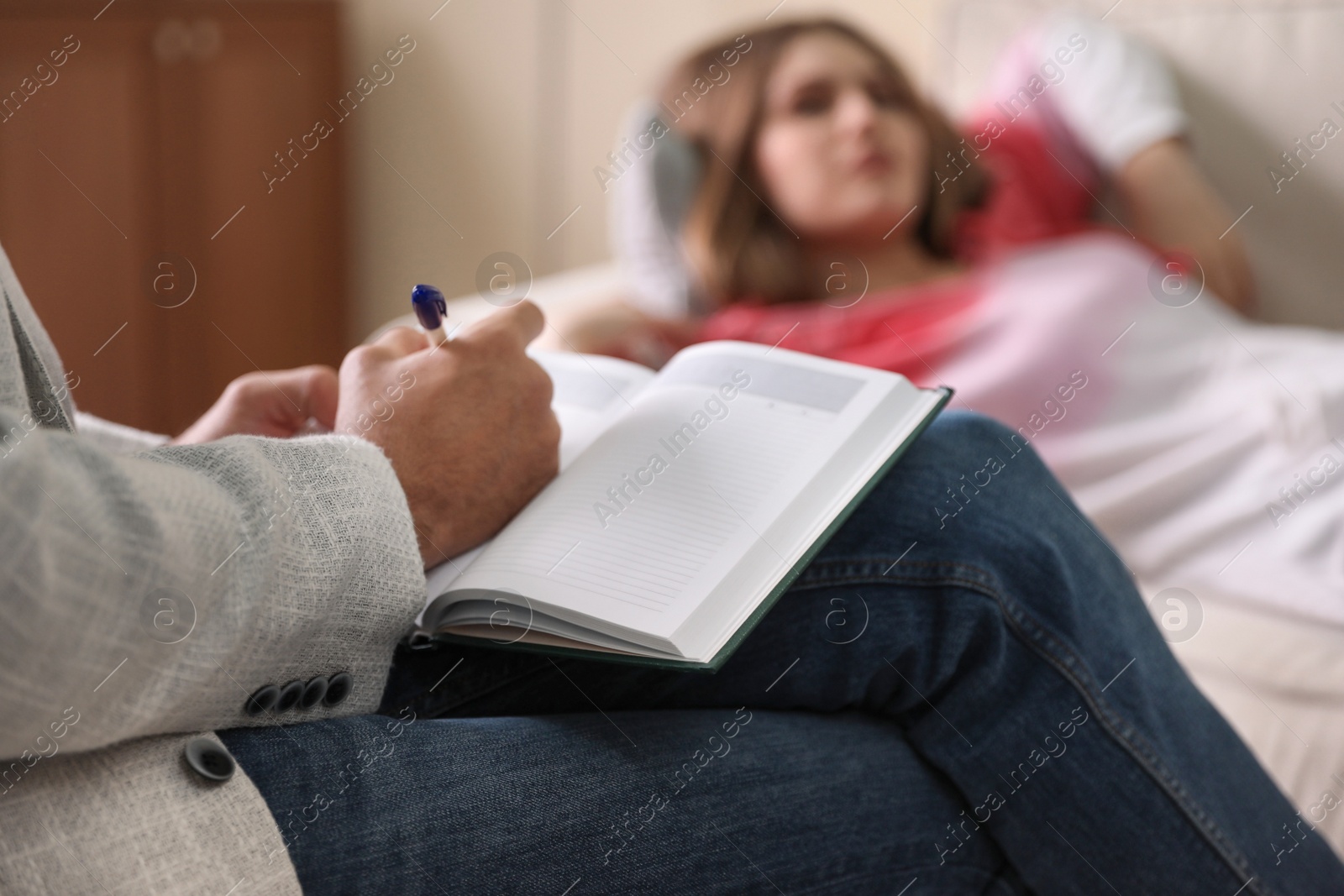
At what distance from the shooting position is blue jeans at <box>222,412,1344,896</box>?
52 cm

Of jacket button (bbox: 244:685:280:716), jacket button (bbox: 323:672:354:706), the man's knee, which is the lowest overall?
jacket button (bbox: 323:672:354:706)

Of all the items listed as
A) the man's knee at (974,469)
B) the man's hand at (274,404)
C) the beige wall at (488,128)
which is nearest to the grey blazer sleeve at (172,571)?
the man's hand at (274,404)

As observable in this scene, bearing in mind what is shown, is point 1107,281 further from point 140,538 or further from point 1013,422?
point 140,538

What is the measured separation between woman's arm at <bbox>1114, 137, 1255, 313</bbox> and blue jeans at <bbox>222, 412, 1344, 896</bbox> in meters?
0.91

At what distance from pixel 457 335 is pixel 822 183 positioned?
0.90m

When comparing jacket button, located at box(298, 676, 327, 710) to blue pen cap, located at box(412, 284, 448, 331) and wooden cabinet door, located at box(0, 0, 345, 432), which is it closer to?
blue pen cap, located at box(412, 284, 448, 331)

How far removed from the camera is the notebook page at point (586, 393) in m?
0.66

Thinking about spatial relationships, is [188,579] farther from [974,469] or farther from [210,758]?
[974,469]

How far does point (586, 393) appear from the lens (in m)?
0.72

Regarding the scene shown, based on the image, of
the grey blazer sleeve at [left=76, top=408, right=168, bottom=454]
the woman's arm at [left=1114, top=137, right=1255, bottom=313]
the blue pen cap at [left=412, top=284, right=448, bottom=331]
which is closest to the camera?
the blue pen cap at [left=412, top=284, right=448, bottom=331]

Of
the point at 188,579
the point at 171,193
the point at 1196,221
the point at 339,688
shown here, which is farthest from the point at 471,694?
the point at 171,193

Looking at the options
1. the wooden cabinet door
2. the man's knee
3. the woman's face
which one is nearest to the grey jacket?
the man's knee

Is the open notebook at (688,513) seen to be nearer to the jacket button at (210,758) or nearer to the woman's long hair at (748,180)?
the jacket button at (210,758)

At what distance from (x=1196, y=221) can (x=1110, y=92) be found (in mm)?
201
